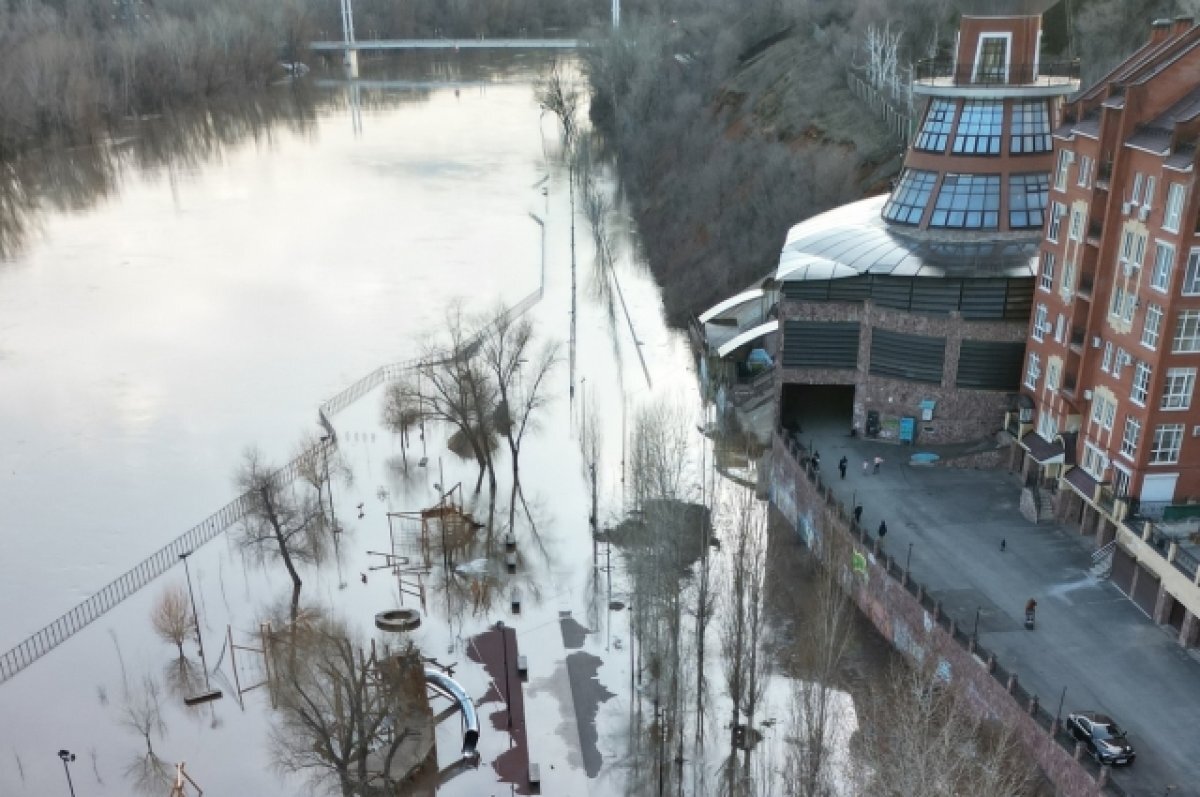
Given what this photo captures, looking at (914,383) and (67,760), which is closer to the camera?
(67,760)

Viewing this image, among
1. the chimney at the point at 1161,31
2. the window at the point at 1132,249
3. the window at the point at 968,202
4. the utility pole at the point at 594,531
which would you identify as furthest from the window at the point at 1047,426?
the utility pole at the point at 594,531

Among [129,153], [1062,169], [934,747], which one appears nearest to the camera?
[934,747]

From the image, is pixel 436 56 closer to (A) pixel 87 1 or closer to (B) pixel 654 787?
(A) pixel 87 1

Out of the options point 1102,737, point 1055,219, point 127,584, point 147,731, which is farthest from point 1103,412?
point 127,584

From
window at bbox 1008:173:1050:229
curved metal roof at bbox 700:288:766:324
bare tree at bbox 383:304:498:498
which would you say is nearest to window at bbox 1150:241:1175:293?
window at bbox 1008:173:1050:229

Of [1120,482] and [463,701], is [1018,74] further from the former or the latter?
[463,701]

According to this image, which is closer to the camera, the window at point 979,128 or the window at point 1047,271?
the window at point 1047,271

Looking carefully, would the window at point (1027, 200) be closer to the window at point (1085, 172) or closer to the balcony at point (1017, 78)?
the balcony at point (1017, 78)
